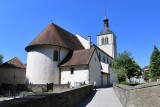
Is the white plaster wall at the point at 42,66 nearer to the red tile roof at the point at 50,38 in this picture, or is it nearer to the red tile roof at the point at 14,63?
the red tile roof at the point at 50,38

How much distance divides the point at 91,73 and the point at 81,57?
3.44m

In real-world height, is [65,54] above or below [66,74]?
above

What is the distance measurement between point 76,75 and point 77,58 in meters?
3.27

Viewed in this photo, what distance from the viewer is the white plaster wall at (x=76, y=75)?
1209 inches

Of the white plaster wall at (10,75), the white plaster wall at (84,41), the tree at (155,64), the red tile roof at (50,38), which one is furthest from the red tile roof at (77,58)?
the tree at (155,64)

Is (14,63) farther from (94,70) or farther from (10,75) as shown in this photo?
(94,70)

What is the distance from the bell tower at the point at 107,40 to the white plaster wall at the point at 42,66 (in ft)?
120

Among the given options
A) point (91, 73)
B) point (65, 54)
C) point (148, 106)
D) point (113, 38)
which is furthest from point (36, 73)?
point (113, 38)

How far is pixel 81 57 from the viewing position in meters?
32.9

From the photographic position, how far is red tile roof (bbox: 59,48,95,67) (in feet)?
103

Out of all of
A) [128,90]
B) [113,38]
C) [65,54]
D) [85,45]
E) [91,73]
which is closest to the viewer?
[128,90]

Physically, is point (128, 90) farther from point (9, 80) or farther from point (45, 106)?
point (9, 80)

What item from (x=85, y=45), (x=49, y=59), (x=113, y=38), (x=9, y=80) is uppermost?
(x=113, y=38)

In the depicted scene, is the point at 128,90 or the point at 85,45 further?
the point at 85,45
